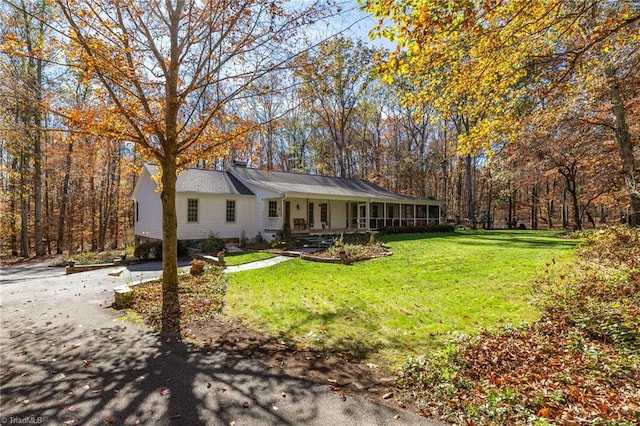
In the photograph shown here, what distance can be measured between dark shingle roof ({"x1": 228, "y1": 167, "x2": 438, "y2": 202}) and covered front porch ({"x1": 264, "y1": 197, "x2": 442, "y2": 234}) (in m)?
0.64

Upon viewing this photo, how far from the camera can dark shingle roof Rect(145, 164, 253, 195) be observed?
1762cm

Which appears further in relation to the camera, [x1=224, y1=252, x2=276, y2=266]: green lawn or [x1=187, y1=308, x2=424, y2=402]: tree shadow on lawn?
[x1=224, y1=252, x2=276, y2=266]: green lawn

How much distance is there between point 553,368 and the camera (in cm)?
362

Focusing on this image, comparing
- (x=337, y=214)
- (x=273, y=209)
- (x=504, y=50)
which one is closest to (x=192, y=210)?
(x=273, y=209)

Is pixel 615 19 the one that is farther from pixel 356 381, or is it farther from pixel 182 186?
pixel 182 186

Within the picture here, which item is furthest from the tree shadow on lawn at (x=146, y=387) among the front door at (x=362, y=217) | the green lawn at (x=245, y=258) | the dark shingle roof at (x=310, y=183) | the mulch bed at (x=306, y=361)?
the front door at (x=362, y=217)

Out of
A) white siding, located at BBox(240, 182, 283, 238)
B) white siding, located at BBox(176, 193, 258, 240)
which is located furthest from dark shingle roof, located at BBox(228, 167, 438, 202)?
white siding, located at BBox(176, 193, 258, 240)

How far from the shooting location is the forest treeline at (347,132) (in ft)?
21.7

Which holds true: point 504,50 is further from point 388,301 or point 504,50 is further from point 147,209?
point 147,209

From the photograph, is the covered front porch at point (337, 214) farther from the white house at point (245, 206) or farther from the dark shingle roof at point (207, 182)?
the dark shingle roof at point (207, 182)

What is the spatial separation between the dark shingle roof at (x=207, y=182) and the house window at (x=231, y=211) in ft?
2.03

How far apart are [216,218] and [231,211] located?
1.04 metres

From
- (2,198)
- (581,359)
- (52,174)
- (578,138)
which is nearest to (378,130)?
(578,138)

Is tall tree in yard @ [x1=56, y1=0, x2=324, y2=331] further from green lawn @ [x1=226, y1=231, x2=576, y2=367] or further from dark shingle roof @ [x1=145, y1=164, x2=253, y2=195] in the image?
dark shingle roof @ [x1=145, y1=164, x2=253, y2=195]
